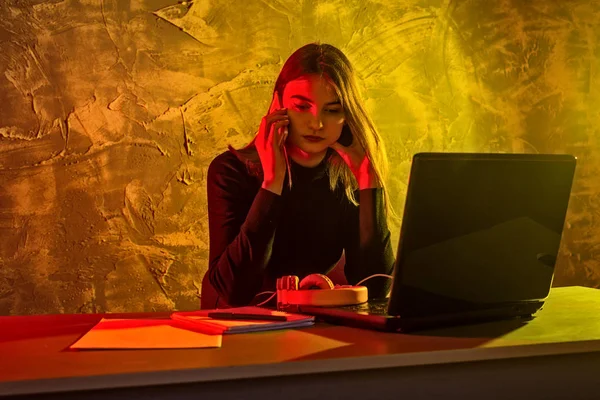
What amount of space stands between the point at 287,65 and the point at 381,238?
779 mm

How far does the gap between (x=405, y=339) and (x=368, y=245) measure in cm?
142

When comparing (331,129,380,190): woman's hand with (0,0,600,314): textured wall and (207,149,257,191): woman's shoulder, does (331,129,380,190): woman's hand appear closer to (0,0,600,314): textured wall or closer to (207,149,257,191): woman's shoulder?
(0,0,600,314): textured wall

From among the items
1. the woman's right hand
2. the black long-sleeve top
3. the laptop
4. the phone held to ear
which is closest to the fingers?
the woman's right hand

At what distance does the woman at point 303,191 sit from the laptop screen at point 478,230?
118 cm

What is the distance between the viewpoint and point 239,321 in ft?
4.22

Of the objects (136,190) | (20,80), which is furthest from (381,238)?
(20,80)

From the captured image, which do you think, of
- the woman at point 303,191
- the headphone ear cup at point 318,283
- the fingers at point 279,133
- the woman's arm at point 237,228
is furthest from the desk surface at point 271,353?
the fingers at point 279,133

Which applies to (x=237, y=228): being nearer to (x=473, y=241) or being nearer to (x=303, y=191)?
(x=303, y=191)

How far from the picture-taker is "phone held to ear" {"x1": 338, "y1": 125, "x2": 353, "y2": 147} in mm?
2611

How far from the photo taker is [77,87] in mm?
2445

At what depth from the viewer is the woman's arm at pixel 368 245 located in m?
2.50

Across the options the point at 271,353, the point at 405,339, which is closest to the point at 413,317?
the point at 405,339

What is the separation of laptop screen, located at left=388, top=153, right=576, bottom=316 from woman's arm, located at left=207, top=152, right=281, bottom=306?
1.18 metres

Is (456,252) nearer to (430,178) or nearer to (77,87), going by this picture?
(430,178)
